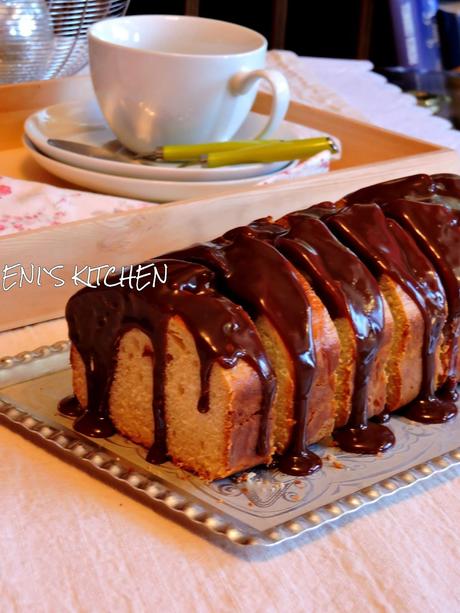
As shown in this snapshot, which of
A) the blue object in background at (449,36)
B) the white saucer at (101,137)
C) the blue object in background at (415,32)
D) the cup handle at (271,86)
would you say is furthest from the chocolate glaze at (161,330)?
the blue object in background at (449,36)

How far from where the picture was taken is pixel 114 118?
127cm

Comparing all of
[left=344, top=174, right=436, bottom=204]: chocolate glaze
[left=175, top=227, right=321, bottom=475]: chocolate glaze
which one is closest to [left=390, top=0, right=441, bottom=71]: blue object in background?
[left=344, top=174, right=436, bottom=204]: chocolate glaze

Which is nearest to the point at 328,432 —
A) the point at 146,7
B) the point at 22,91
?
the point at 22,91

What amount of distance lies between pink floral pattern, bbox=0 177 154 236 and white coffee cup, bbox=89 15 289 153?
164mm

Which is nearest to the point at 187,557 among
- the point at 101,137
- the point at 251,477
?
the point at 251,477

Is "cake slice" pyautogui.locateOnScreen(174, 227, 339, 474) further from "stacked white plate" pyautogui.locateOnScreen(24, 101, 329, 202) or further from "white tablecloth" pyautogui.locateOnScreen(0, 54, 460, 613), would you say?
"stacked white plate" pyautogui.locateOnScreen(24, 101, 329, 202)

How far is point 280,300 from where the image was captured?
72 cm

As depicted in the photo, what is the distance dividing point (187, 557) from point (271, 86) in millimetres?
799

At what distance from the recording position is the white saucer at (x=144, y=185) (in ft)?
3.78

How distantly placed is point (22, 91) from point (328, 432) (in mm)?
883

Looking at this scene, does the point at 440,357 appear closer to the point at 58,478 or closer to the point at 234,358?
the point at 234,358

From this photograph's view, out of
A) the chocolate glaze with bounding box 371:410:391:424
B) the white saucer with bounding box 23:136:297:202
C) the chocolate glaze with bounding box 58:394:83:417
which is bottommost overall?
the chocolate glaze with bounding box 371:410:391:424

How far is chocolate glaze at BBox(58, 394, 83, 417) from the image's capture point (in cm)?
79

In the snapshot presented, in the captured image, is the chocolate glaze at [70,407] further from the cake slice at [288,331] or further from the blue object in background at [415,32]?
the blue object in background at [415,32]
